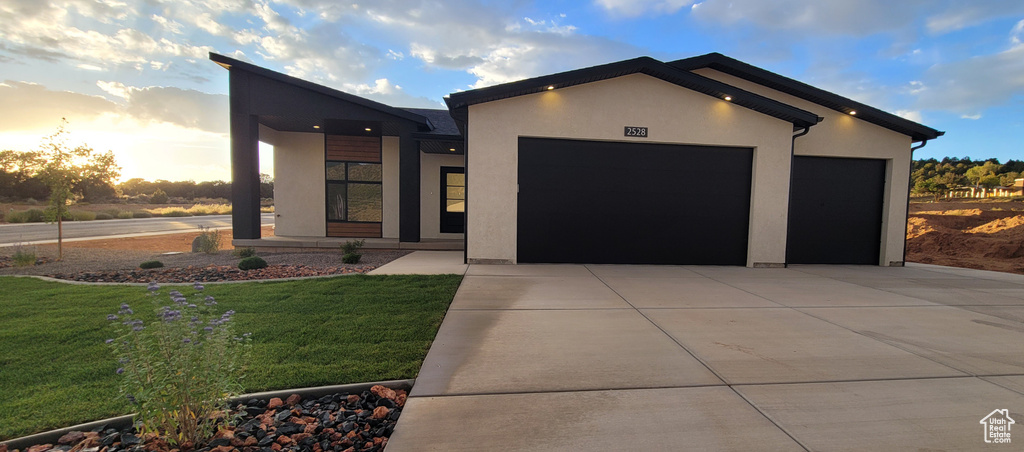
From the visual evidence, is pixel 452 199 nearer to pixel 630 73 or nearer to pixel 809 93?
pixel 630 73

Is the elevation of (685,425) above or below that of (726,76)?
below

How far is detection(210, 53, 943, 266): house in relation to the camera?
825 cm

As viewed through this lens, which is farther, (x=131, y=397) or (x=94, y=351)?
(x=94, y=351)

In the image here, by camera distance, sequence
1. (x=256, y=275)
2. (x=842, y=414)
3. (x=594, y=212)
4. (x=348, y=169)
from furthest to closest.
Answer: (x=348, y=169) < (x=594, y=212) < (x=256, y=275) < (x=842, y=414)

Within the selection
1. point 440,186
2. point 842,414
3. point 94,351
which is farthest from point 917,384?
point 440,186

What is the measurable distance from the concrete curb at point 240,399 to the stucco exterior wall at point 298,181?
11.0 meters

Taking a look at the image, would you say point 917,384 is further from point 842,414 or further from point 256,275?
point 256,275

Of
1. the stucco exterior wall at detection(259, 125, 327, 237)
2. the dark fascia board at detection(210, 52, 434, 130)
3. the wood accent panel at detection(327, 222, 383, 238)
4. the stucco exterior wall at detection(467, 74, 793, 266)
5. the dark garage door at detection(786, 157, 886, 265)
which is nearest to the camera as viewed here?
the stucco exterior wall at detection(467, 74, 793, 266)

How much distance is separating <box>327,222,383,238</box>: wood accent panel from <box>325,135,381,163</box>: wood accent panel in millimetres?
2041

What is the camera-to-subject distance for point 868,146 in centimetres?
952

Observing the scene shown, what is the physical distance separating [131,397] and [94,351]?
2039 millimetres

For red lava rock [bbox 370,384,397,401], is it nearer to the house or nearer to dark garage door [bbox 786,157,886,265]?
the house

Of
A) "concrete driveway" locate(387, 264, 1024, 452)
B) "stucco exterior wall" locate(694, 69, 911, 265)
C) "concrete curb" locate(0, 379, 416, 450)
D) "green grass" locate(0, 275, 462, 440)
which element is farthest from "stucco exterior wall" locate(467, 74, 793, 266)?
"concrete curb" locate(0, 379, 416, 450)

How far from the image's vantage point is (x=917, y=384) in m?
3.09
